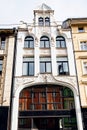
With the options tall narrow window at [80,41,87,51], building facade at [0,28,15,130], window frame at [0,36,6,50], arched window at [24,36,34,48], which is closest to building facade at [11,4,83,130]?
arched window at [24,36,34,48]

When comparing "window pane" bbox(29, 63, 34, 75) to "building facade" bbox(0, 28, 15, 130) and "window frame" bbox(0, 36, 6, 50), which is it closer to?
"building facade" bbox(0, 28, 15, 130)

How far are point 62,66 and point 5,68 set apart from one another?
20.1 feet

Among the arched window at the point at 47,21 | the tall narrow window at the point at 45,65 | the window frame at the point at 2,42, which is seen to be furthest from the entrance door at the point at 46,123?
the arched window at the point at 47,21

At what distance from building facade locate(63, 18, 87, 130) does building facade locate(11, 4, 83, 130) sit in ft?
1.53

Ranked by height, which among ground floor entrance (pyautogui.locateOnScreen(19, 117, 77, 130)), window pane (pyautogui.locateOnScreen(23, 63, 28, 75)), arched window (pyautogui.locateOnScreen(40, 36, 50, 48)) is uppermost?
arched window (pyautogui.locateOnScreen(40, 36, 50, 48))

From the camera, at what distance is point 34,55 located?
61.9 ft

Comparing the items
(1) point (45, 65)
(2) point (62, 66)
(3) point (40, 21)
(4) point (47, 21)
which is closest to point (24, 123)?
(1) point (45, 65)

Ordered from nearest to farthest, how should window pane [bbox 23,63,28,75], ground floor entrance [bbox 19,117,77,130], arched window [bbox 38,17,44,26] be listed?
ground floor entrance [bbox 19,117,77,130] → window pane [bbox 23,63,28,75] → arched window [bbox 38,17,44,26]

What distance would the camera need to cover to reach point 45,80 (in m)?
17.3

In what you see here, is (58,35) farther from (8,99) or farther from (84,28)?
(8,99)

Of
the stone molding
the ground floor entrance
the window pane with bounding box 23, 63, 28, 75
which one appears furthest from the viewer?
the window pane with bounding box 23, 63, 28, 75

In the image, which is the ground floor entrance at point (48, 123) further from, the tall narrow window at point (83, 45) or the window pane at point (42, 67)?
the tall narrow window at point (83, 45)

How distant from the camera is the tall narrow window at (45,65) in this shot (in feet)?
59.8

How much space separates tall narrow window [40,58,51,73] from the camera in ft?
59.8
